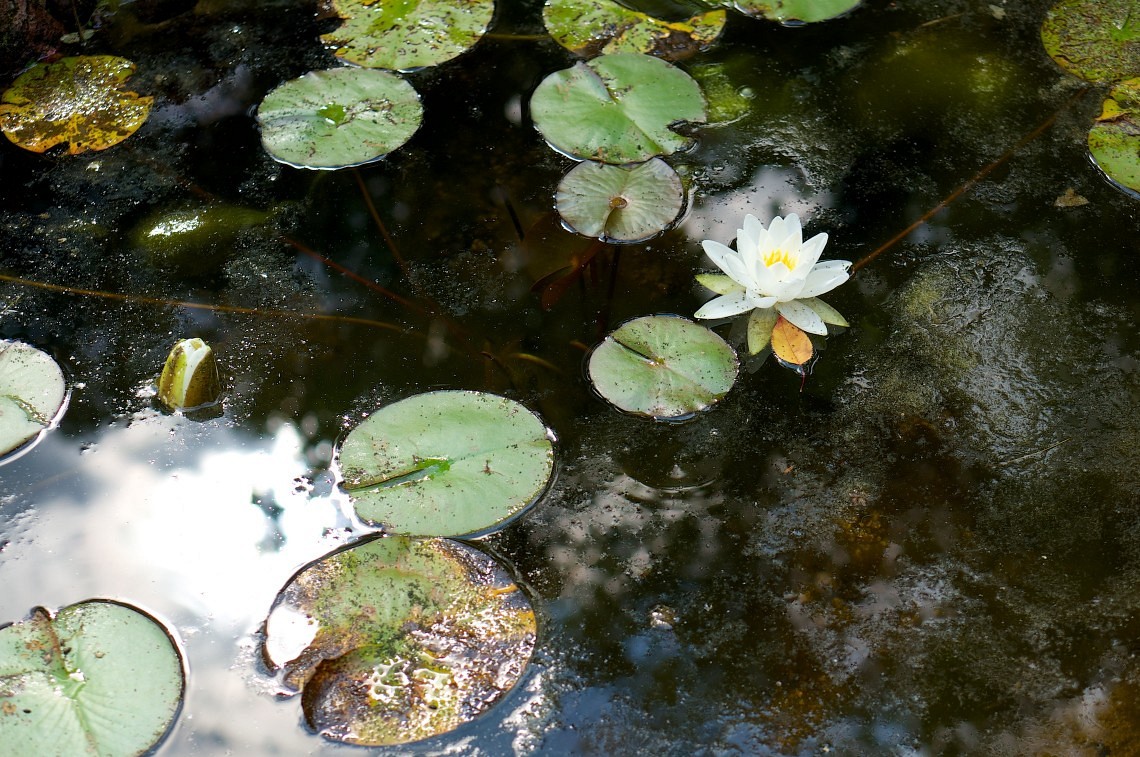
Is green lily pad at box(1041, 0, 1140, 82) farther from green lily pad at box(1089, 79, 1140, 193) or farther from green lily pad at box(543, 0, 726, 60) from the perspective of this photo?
green lily pad at box(543, 0, 726, 60)

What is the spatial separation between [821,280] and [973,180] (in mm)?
772

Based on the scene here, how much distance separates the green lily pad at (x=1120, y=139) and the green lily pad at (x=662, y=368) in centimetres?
143

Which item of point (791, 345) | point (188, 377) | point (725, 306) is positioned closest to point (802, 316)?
point (791, 345)

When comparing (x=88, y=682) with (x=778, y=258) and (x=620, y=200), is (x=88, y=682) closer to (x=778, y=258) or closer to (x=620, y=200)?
(x=620, y=200)

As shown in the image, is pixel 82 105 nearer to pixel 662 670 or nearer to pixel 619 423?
pixel 619 423

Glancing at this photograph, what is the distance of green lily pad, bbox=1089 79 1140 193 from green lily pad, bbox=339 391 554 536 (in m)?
1.99

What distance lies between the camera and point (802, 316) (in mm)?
2361

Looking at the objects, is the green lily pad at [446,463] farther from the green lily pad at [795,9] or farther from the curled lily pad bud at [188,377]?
the green lily pad at [795,9]

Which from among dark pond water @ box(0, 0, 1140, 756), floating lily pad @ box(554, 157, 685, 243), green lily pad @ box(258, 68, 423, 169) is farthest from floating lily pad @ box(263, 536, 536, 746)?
green lily pad @ box(258, 68, 423, 169)

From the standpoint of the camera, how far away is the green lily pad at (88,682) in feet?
5.53

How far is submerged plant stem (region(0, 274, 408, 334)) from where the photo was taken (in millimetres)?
2434

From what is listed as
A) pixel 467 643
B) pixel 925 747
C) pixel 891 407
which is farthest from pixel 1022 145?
pixel 467 643

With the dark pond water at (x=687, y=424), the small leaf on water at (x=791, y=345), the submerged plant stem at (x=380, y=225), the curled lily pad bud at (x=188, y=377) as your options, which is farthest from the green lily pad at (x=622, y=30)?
the curled lily pad bud at (x=188, y=377)

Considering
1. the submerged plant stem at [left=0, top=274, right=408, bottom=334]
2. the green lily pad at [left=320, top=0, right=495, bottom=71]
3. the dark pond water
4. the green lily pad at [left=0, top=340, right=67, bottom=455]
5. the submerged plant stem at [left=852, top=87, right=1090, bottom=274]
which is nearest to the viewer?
the dark pond water
